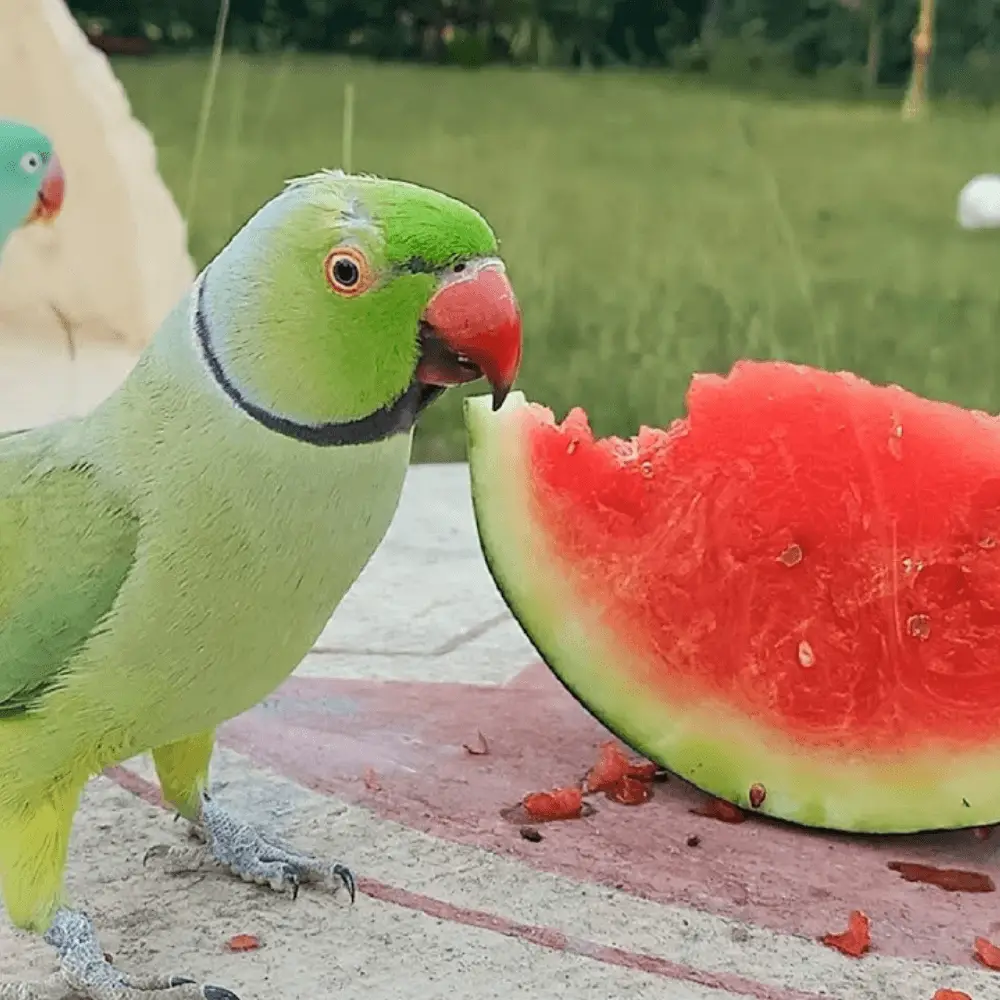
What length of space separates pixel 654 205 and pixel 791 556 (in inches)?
191

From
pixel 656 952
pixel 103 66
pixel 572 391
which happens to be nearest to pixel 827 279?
pixel 572 391

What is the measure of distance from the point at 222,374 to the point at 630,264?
4.31 meters

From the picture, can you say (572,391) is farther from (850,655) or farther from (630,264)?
(850,655)

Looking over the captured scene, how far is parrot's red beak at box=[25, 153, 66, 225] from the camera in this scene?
295cm

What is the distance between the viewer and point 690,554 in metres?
1.65

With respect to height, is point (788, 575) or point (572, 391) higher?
point (788, 575)

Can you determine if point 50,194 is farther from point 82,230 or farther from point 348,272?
A: point 348,272

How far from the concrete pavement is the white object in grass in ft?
14.3

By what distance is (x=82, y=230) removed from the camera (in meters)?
3.38

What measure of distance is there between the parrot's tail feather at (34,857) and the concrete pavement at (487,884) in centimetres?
9

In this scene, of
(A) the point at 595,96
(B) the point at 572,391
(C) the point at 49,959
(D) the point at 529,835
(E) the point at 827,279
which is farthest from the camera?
(A) the point at 595,96

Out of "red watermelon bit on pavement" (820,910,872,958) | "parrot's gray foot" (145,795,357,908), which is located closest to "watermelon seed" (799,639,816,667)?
"red watermelon bit on pavement" (820,910,872,958)

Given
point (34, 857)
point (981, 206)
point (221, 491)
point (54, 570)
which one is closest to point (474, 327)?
point (221, 491)

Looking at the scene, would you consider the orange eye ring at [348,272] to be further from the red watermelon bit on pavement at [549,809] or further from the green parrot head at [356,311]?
the red watermelon bit on pavement at [549,809]
